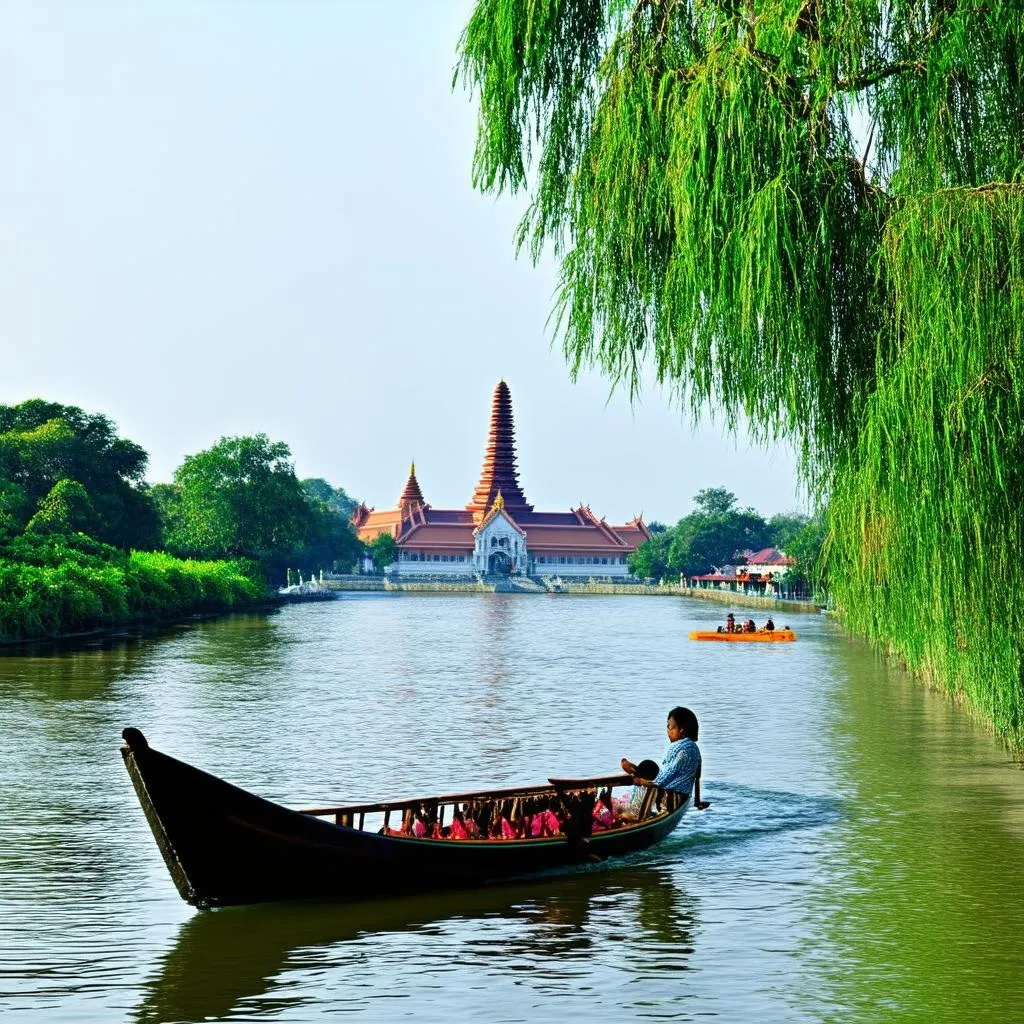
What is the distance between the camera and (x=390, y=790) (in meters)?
18.0

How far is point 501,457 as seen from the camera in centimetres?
15575

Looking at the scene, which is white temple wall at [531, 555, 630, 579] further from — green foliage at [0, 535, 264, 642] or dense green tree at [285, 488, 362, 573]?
green foliage at [0, 535, 264, 642]

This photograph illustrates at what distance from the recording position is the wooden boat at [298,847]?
10.1 metres

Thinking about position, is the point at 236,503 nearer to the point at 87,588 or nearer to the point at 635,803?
the point at 87,588

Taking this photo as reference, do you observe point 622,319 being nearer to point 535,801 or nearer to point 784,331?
point 784,331

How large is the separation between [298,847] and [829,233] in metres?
5.61

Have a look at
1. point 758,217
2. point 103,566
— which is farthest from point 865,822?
point 103,566

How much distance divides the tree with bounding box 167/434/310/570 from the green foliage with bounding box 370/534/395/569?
51.6m

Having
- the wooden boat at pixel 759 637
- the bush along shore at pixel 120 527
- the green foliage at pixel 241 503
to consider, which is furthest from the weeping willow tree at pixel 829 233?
the green foliage at pixel 241 503

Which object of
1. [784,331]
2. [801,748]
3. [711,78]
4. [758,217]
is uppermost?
[711,78]

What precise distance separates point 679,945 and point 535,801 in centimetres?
220

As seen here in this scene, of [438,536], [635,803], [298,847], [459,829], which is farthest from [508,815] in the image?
[438,536]

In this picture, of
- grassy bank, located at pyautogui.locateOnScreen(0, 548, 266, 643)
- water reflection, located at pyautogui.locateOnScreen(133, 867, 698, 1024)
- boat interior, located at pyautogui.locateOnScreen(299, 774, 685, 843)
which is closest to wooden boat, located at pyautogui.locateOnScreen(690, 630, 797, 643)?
grassy bank, located at pyautogui.locateOnScreen(0, 548, 266, 643)

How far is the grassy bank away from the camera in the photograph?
4350cm
